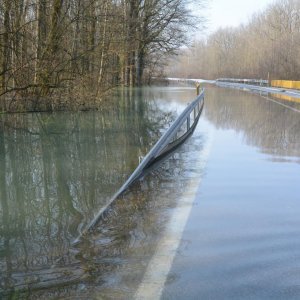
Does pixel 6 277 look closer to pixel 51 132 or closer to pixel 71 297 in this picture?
pixel 71 297

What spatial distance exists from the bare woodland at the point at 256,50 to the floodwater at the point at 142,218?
163ft

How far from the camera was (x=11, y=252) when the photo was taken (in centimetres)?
452

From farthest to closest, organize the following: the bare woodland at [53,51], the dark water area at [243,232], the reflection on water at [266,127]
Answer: the bare woodland at [53,51] → the reflection on water at [266,127] → the dark water area at [243,232]

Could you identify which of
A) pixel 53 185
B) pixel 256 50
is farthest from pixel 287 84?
pixel 53 185

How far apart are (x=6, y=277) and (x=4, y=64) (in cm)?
1577

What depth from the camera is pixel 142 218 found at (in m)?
5.69

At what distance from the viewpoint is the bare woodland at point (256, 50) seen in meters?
74.0

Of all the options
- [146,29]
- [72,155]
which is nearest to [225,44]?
[146,29]

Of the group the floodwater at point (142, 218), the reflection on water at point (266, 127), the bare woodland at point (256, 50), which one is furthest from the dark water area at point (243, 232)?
the bare woodland at point (256, 50)

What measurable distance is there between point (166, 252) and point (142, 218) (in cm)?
117

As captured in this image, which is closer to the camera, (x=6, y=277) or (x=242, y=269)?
(x=6, y=277)

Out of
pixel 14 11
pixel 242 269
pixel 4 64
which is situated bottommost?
pixel 242 269

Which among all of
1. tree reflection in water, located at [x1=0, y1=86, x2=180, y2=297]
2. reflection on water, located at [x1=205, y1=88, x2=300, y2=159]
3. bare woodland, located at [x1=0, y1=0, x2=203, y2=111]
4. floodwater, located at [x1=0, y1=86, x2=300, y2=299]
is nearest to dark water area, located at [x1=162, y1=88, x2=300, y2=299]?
floodwater, located at [x1=0, y1=86, x2=300, y2=299]

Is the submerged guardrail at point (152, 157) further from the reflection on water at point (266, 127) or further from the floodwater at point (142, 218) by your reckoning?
the reflection on water at point (266, 127)
